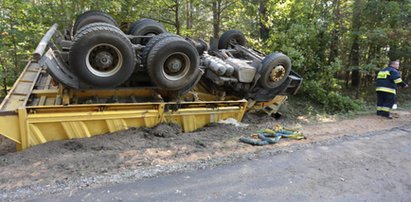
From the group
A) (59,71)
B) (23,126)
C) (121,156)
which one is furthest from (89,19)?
(121,156)

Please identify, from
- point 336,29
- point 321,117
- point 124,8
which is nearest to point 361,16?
point 336,29

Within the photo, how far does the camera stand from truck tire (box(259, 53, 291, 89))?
6.49 meters

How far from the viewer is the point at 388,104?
742 centimetres

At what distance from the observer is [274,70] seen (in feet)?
21.6

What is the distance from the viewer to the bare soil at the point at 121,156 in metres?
3.28

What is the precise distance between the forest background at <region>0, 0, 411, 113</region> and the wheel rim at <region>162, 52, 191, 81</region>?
3.30 metres

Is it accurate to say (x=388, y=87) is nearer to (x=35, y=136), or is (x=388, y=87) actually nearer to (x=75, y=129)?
(x=75, y=129)

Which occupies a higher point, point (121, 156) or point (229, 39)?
point (229, 39)

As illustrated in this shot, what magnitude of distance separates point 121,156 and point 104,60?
1444 mm

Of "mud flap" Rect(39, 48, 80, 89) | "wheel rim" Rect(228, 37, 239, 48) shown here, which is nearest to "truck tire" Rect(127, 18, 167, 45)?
"wheel rim" Rect(228, 37, 239, 48)

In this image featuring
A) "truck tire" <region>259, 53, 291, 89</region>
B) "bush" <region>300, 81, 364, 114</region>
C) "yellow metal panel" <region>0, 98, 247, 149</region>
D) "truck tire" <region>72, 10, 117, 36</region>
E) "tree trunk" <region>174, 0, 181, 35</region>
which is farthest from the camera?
"bush" <region>300, 81, 364, 114</region>

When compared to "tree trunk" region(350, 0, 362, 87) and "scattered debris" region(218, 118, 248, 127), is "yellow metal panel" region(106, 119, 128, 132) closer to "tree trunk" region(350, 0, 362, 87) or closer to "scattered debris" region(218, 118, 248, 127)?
"scattered debris" region(218, 118, 248, 127)

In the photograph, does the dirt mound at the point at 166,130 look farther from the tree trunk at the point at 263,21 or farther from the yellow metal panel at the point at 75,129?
the tree trunk at the point at 263,21

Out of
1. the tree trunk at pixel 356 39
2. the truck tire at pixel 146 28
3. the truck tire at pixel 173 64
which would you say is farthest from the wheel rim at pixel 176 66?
the tree trunk at pixel 356 39
